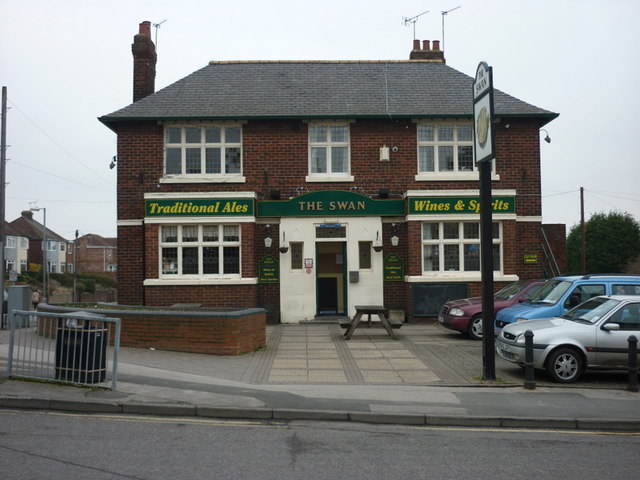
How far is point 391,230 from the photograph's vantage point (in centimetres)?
2077

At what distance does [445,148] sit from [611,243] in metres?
36.2

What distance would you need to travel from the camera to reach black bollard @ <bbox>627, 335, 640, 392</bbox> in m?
10.3

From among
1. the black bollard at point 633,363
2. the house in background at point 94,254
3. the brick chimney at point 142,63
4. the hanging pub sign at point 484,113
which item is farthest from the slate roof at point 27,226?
the black bollard at point 633,363

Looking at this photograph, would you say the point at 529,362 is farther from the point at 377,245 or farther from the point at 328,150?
the point at 328,150

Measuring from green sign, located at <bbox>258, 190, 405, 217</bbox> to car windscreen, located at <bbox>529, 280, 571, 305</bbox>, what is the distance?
6965mm

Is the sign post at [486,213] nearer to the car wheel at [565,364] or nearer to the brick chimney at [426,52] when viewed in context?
the car wheel at [565,364]

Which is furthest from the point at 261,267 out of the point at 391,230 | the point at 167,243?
the point at 391,230

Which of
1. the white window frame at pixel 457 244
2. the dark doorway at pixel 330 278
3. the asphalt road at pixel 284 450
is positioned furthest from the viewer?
the dark doorway at pixel 330 278

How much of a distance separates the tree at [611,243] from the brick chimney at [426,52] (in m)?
32.2

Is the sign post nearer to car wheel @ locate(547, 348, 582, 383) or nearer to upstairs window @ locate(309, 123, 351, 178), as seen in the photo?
car wheel @ locate(547, 348, 582, 383)

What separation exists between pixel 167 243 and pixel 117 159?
3.42 metres

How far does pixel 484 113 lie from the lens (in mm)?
11219

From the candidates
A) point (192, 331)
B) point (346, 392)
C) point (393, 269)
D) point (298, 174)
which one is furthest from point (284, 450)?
point (298, 174)

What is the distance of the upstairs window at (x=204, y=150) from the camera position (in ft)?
68.8
